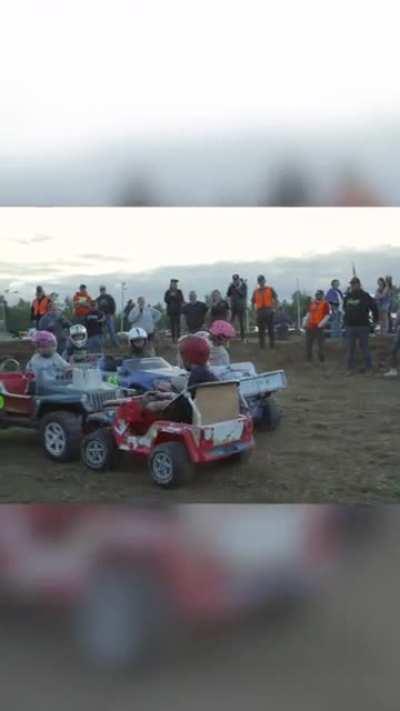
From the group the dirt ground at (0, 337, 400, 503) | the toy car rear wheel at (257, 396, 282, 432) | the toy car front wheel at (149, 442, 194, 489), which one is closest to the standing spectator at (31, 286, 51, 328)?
the dirt ground at (0, 337, 400, 503)

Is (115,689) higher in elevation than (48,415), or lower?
lower

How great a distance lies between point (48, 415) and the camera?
4.32ft

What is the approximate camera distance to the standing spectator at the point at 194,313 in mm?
966

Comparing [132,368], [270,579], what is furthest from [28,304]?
[270,579]

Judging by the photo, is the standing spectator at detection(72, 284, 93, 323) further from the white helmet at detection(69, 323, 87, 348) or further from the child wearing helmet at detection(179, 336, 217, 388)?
the child wearing helmet at detection(179, 336, 217, 388)

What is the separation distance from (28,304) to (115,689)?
52 centimetres

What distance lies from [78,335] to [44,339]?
5 cm

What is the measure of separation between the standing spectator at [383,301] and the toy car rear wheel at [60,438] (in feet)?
1.87

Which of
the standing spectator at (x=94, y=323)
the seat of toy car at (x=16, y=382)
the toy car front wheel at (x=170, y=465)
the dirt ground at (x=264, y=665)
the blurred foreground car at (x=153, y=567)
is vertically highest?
the standing spectator at (x=94, y=323)

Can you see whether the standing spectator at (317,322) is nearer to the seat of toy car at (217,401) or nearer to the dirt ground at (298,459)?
the dirt ground at (298,459)

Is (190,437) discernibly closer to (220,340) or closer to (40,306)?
(220,340)

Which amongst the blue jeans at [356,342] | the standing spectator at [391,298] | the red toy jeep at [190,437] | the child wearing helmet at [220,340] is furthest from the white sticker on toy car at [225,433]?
the standing spectator at [391,298]

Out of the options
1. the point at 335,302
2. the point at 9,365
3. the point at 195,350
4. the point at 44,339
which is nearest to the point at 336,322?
the point at 335,302

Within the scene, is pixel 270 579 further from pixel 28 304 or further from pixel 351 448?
pixel 28 304
